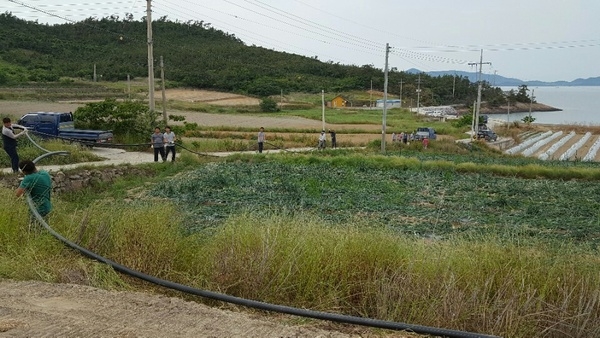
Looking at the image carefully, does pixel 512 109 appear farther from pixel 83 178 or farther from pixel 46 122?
pixel 83 178

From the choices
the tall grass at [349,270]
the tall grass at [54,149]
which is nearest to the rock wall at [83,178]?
the tall grass at [54,149]

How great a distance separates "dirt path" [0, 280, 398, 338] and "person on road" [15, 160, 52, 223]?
10.3 feet

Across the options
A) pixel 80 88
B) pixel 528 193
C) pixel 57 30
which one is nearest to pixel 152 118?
pixel 528 193

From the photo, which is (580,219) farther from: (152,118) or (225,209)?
(152,118)

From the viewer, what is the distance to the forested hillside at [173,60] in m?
82.2

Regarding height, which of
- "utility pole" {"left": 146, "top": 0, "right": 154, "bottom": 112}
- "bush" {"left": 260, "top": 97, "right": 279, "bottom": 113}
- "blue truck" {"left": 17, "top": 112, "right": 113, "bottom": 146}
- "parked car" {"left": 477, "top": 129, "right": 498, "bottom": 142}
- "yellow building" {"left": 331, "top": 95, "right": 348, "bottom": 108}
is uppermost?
"utility pole" {"left": 146, "top": 0, "right": 154, "bottom": 112}

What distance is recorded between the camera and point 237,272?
6.40 metres

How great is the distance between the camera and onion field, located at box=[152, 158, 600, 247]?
13.5 m

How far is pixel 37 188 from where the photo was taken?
9.07 meters

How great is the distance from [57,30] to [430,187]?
309 feet

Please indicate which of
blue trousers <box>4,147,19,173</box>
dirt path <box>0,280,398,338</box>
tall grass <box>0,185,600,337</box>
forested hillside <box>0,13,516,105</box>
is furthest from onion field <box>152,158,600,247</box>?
forested hillside <box>0,13,516,105</box>

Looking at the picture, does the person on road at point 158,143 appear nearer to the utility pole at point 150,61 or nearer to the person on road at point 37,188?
the utility pole at point 150,61

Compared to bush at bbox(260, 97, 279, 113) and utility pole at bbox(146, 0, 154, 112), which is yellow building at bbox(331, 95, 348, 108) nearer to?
bush at bbox(260, 97, 279, 113)

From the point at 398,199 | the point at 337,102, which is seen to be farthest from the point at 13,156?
the point at 337,102
